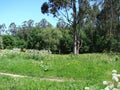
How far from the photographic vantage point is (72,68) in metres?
15.1

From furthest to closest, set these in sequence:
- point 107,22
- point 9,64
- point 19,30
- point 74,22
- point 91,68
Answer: point 19,30 < point 107,22 < point 74,22 < point 9,64 < point 91,68

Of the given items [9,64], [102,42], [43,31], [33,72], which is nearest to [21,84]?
[33,72]

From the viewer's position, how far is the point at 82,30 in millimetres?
61562

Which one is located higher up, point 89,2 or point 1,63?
point 89,2

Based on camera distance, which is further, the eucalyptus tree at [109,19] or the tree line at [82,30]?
the eucalyptus tree at [109,19]

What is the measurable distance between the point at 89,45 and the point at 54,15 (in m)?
18.2

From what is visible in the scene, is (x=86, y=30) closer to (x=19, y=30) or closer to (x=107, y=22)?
(x=107, y=22)

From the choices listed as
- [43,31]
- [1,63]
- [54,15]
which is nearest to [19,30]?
[43,31]

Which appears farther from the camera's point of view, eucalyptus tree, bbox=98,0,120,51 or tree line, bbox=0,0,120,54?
eucalyptus tree, bbox=98,0,120,51

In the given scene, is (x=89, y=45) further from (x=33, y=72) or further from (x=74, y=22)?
(x=33, y=72)

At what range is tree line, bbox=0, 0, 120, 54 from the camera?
4212cm

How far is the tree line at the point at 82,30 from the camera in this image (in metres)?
42.1

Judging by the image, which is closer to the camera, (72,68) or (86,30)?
(72,68)

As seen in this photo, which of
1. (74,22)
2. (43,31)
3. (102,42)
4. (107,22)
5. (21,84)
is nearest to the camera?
(21,84)
